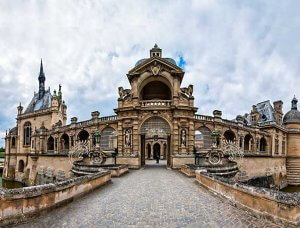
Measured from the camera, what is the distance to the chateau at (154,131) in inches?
931

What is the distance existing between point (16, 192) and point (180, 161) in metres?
17.7

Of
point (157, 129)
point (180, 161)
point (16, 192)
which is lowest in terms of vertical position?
point (180, 161)

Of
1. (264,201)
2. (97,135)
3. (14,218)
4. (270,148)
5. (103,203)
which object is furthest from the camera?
(270,148)

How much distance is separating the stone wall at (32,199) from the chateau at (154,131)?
14.6 metres

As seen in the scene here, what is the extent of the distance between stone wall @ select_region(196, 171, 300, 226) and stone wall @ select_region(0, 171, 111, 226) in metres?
5.82

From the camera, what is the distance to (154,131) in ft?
79.3

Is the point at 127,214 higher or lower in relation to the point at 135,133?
lower

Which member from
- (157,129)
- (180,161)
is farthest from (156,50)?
(180,161)

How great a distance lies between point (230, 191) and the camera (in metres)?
8.74

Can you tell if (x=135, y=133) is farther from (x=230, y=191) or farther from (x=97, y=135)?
(x=230, y=191)

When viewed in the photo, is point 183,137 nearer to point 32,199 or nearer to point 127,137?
point 127,137

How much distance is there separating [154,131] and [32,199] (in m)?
17.8

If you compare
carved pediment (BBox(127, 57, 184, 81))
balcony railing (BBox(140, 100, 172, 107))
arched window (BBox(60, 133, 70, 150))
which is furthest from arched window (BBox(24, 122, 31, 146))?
balcony railing (BBox(140, 100, 172, 107))

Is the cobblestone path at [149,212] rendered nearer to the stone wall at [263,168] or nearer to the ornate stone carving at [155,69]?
the ornate stone carving at [155,69]
